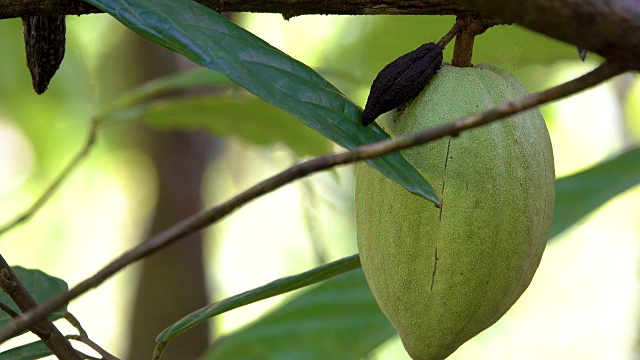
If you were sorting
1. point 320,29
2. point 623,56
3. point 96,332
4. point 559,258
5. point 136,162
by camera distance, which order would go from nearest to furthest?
point 623,56 < point 136,162 < point 320,29 < point 559,258 < point 96,332

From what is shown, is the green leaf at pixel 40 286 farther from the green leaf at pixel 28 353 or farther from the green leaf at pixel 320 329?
the green leaf at pixel 320 329

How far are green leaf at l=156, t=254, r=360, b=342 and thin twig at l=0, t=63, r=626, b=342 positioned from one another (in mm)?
357

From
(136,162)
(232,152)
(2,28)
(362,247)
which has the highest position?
(362,247)

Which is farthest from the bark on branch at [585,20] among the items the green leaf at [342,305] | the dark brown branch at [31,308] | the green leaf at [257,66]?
the green leaf at [342,305]

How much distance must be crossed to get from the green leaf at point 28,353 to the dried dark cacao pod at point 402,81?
1.12 feet

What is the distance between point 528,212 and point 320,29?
2.09 meters

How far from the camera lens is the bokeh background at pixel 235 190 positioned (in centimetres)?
149

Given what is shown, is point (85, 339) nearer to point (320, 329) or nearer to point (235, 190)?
point (320, 329)

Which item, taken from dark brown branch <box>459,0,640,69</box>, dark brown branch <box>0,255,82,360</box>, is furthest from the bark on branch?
dark brown branch <box>0,255,82,360</box>

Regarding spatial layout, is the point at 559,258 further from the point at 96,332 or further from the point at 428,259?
the point at 428,259

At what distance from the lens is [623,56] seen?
13.6 inches

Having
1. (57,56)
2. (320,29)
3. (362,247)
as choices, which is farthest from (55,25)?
(320,29)

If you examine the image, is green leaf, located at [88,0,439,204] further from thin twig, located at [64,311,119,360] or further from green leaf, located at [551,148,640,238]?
green leaf, located at [551,148,640,238]

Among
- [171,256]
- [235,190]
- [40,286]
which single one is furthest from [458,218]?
[235,190]
